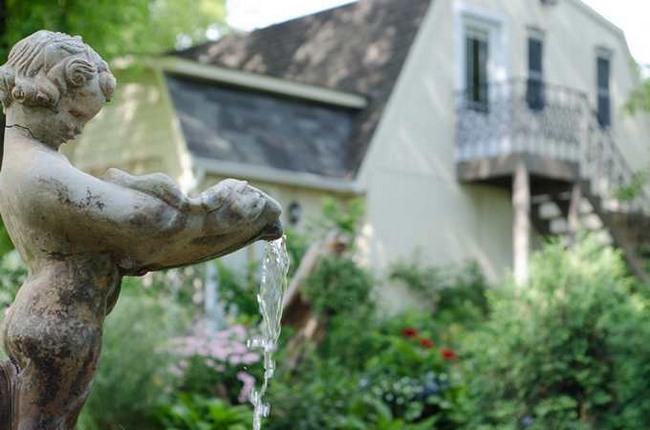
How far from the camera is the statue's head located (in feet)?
9.87

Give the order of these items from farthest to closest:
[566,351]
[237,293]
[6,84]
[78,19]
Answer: [237,293], [78,19], [566,351], [6,84]

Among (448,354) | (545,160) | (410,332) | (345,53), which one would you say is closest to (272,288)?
(448,354)

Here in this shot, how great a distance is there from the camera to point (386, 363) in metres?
10.7

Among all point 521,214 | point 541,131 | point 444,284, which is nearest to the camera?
point 521,214

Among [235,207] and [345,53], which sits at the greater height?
[345,53]

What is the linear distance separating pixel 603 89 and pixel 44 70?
17943 millimetres

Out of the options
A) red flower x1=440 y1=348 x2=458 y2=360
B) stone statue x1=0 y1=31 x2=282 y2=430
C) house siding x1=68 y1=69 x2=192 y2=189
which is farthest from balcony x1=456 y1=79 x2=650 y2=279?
stone statue x1=0 y1=31 x2=282 y2=430

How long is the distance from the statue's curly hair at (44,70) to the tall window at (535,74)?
598 inches

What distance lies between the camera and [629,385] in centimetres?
805

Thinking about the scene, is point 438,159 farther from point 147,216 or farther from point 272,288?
point 147,216

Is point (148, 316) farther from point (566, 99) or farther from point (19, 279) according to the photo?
point (566, 99)

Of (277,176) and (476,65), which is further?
(476,65)

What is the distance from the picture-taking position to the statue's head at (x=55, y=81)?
118 inches

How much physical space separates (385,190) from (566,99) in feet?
12.9
